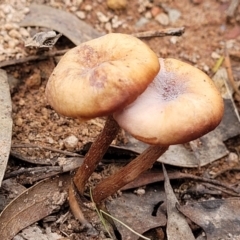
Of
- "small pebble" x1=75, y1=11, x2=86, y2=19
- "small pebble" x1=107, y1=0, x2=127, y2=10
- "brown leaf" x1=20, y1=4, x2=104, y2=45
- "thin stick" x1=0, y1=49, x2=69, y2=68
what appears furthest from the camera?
"small pebble" x1=107, y1=0, x2=127, y2=10

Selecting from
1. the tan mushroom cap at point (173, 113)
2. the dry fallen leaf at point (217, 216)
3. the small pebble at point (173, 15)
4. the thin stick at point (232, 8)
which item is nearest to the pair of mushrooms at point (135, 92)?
the tan mushroom cap at point (173, 113)

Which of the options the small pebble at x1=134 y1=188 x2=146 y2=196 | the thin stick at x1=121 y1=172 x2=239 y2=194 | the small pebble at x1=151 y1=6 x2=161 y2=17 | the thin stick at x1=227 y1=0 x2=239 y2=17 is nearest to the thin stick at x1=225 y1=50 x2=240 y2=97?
the thin stick at x1=227 y1=0 x2=239 y2=17

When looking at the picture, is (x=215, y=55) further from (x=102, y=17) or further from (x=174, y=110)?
(x=174, y=110)

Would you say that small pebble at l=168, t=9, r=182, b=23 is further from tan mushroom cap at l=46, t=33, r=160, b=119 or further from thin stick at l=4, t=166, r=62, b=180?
tan mushroom cap at l=46, t=33, r=160, b=119

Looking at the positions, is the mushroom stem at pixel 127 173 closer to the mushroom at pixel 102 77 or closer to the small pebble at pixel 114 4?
the mushroom at pixel 102 77

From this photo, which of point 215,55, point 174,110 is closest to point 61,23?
point 215,55

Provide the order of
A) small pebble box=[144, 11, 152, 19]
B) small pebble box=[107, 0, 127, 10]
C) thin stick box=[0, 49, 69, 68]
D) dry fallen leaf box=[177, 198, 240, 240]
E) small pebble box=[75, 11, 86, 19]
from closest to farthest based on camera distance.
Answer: dry fallen leaf box=[177, 198, 240, 240], thin stick box=[0, 49, 69, 68], small pebble box=[75, 11, 86, 19], small pebble box=[107, 0, 127, 10], small pebble box=[144, 11, 152, 19]

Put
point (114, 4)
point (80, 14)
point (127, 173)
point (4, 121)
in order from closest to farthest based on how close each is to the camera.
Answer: point (127, 173)
point (4, 121)
point (80, 14)
point (114, 4)
